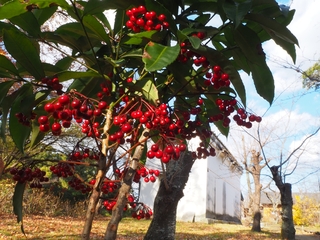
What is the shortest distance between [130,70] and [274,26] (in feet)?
1.84

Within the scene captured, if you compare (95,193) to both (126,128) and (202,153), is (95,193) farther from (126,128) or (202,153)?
(202,153)

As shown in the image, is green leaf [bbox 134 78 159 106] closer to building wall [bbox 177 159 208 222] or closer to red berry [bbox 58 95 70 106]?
red berry [bbox 58 95 70 106]

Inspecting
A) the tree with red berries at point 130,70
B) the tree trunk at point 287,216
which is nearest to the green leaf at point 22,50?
the tree with red berries at point 130,70

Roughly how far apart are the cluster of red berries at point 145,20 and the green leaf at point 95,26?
14cm

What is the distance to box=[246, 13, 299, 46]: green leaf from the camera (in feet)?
3.34

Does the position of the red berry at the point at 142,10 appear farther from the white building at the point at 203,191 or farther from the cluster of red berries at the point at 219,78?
the white building at the point at 203,191

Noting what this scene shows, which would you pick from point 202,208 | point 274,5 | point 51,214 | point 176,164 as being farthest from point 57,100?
point 202,208

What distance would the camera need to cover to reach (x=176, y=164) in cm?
594

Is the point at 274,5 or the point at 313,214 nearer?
the point at 274,5

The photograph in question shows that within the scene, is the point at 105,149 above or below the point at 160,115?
below

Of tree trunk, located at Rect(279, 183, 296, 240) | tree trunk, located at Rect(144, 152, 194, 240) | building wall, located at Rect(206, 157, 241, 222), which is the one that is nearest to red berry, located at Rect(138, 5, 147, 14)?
tree trunk, located at Rect(144, 152, 194, 240)

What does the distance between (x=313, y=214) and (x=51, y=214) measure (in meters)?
26.5

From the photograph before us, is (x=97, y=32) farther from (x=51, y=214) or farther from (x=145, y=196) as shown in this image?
(x=145, y=196)

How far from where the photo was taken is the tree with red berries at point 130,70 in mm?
945
